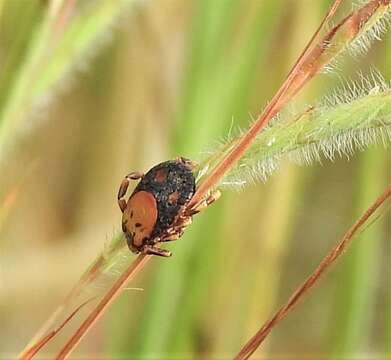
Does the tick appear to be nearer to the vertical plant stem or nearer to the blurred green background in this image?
the blurred green background

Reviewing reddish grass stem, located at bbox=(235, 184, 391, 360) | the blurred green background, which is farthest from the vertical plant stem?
reddish grass stem, located at bbox=(235, 184, 391, 360)

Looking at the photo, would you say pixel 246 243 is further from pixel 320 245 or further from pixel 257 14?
pixel 320 245

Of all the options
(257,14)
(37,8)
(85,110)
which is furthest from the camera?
(85,110)

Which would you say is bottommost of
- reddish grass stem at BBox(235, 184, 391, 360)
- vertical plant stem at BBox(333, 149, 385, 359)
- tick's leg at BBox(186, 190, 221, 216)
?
vertical plant stem at BBox(333, 149, 385, 359)

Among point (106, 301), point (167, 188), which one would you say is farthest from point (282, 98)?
point (167, 188)

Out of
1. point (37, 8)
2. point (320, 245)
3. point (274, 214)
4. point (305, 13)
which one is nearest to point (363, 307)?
point (274, 214)

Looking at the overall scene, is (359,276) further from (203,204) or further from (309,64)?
(309,64)
